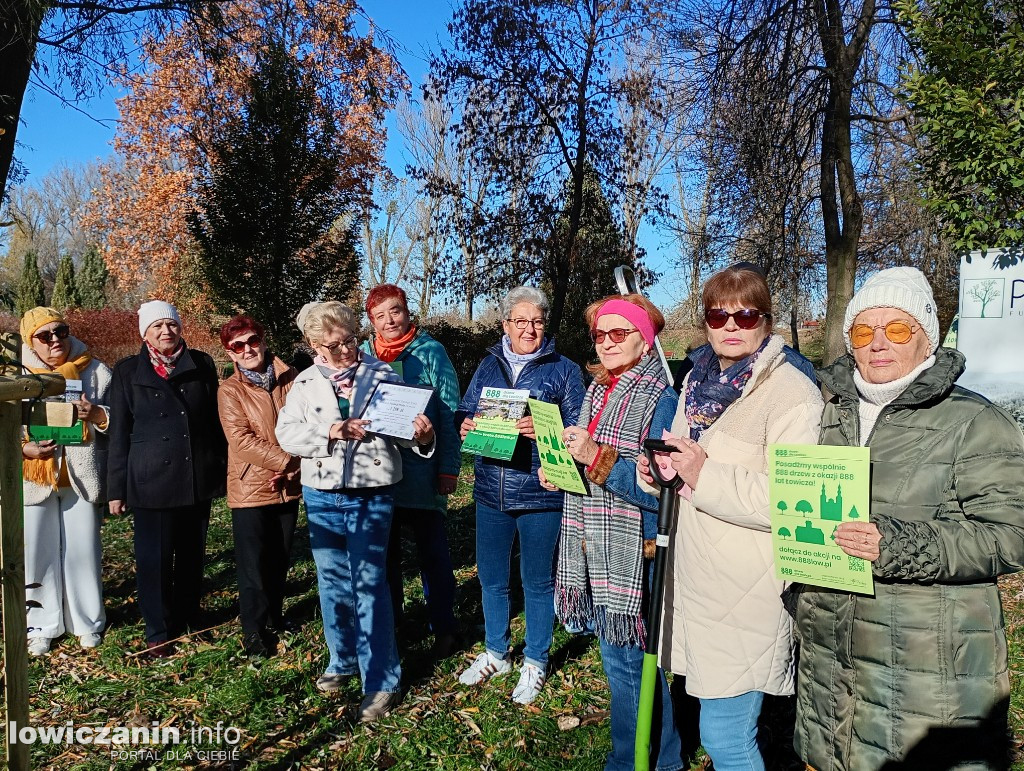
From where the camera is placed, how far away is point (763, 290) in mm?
2789

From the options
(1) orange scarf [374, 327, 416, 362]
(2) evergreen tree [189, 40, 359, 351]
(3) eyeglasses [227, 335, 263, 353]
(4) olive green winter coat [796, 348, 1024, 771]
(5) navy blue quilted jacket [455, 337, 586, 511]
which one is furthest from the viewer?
(2) evergreen tree [189, 40, 359, 351]

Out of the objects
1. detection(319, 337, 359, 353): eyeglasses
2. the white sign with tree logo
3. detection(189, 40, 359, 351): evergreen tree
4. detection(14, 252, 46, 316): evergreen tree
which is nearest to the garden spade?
detection(319, 337, 359, 353): eyeglasses

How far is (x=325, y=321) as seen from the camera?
13.4 feet

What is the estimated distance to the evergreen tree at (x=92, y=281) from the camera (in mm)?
33719

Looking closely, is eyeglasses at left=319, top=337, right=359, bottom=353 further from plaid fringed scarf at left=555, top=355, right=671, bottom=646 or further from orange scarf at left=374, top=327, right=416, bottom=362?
plaid fringed scarf at left=555, top=355, right=671, bottom=646

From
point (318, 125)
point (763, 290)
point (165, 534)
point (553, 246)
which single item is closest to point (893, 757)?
point (763, 290)

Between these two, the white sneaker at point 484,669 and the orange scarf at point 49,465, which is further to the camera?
the orange scarf at point 49,465

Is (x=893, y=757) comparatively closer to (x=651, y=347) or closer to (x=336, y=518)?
(x=651, y=347)

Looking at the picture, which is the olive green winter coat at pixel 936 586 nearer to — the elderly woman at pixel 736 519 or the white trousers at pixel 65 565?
the elderly woman at pixel 736 519

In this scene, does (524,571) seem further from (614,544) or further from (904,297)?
(904,297)

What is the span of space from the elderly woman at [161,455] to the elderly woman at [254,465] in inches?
10.6

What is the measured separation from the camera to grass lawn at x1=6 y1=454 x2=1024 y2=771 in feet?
12.4

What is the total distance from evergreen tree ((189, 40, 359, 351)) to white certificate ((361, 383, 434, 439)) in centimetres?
1120

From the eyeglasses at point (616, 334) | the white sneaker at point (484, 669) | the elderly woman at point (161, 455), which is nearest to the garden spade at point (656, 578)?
the eyeglasses at point (616, 334)
